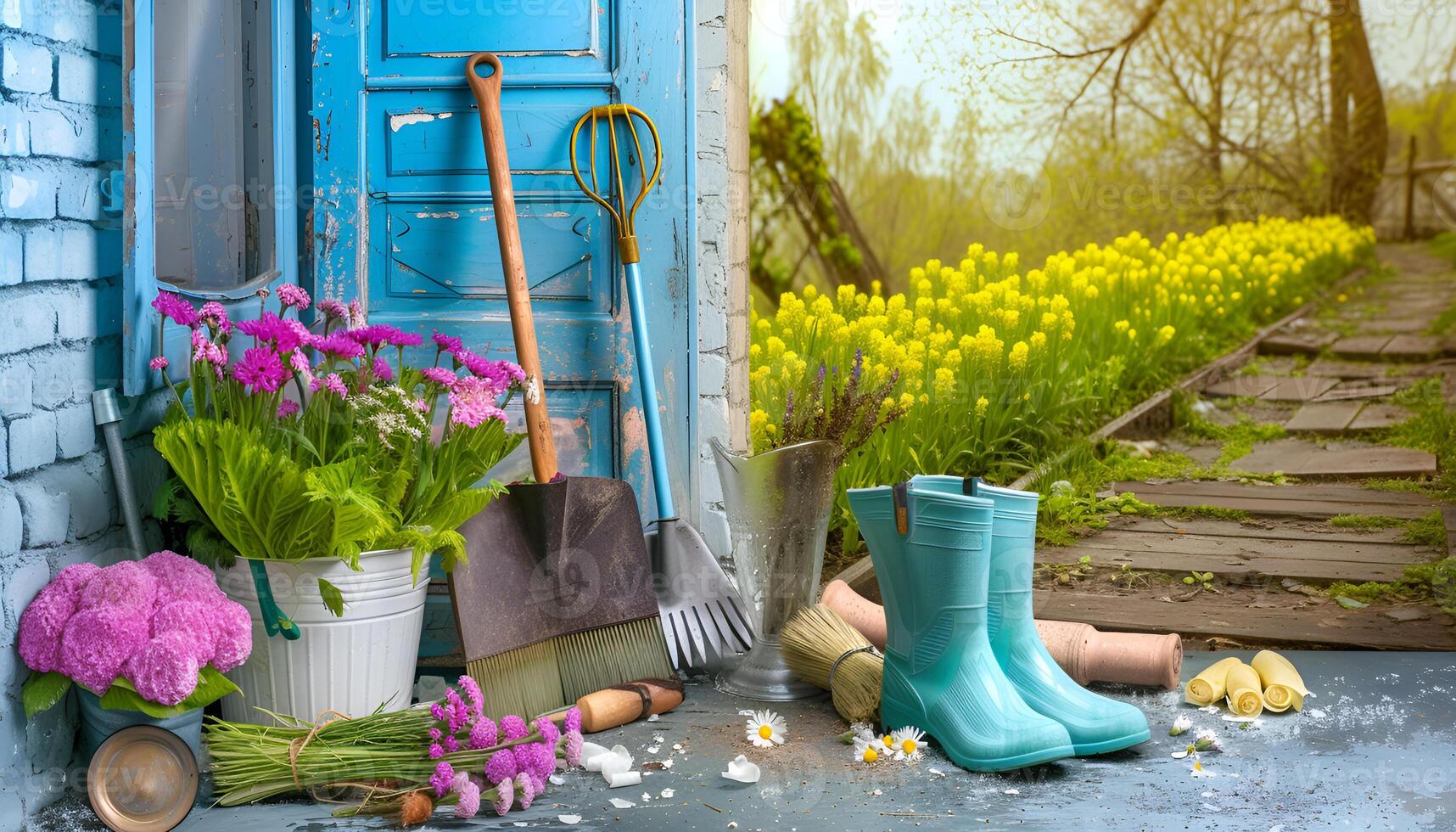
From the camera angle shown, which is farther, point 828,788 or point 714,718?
point 714,718

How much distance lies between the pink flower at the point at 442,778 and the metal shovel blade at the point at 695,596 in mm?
646

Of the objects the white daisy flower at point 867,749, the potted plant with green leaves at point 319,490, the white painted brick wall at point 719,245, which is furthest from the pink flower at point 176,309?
the white daisy flower at point 867,749

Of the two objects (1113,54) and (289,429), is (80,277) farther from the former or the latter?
(1113,54)

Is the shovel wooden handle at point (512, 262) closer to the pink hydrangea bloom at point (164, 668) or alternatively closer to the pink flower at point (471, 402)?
the pink flower at point (471, 402)

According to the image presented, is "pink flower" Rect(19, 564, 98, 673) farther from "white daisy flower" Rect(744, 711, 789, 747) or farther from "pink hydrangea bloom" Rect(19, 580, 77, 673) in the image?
"white daisy flower" Rect(744, 711, 789, 747)

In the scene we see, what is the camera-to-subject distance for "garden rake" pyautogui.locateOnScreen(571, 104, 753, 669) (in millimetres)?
2258

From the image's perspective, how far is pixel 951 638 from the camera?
186 cm

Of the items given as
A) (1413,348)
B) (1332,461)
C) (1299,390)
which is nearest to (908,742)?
(1332,461)

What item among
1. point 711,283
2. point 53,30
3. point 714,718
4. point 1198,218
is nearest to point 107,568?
point 53,30

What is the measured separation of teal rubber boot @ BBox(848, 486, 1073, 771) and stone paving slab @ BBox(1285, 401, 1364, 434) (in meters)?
1.91

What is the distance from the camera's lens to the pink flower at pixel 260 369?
177 cm

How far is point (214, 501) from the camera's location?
69.7 inches

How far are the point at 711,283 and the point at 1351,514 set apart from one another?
1728 mm

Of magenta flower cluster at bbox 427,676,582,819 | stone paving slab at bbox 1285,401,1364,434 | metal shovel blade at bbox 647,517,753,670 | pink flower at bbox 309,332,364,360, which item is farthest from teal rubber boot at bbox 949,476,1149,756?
stone paving slab at bbox 1285,401,1364,434
